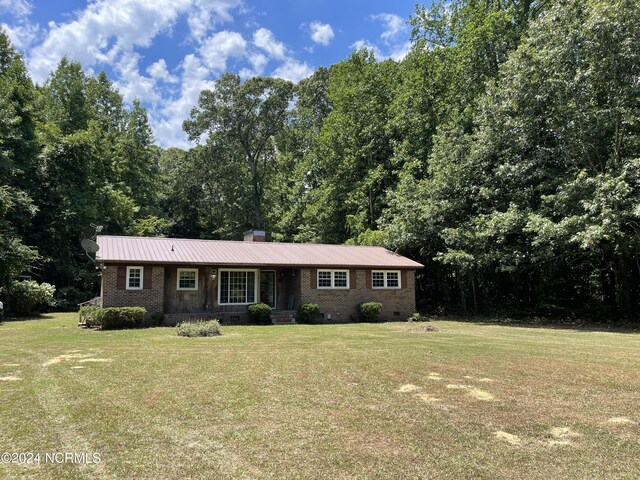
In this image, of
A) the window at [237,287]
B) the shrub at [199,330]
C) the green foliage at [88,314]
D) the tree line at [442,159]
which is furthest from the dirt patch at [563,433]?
the window at [237,287]

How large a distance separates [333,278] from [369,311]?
2.14 m

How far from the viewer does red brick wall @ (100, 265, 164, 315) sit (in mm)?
16109

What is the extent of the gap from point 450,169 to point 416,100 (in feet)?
27.1

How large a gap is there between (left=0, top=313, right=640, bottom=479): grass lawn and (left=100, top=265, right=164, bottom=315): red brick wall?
5.81m

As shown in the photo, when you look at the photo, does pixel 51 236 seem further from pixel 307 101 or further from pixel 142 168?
pixel 307 101

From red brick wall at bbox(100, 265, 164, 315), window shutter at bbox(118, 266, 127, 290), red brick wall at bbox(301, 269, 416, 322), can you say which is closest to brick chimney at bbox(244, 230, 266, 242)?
red brick wall at bbox(301, 269, 416, 322)

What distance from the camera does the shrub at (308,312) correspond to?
18.5 meters

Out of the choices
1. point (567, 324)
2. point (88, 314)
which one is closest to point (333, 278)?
point (88, 314)

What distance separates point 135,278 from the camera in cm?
1664

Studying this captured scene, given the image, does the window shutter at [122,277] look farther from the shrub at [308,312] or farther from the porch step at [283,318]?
the shrub at [308,312]

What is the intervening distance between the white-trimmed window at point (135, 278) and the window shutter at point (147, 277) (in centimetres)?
11

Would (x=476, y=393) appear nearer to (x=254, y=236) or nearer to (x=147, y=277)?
(x=147, y=277)

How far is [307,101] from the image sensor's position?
1688 inches

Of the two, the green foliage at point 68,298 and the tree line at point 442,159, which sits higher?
the tree line at point 442,159
